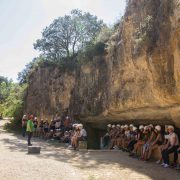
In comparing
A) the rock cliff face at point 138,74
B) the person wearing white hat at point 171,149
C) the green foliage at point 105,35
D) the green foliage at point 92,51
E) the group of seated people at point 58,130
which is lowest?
the person wearing white hat at point 171,149

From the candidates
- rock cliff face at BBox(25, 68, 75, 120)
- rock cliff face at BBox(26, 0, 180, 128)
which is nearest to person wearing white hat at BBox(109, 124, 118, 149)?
rock cliff face at BBox(26, 0, 180, 128)

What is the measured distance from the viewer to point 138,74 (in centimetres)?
1489

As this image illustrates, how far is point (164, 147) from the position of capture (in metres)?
11.7

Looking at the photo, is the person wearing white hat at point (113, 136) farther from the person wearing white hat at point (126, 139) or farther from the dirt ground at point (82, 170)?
the dirt ground at point (82, 170)

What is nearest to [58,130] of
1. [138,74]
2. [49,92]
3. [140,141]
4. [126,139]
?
[49,92]

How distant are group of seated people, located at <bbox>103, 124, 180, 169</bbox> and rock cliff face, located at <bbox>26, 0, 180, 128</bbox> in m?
1.03

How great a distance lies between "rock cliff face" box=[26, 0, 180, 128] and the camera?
12.0 metres

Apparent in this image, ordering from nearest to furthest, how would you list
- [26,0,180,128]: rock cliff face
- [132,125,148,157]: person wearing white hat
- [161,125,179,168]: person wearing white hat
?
[161,125,179,168]: person wearing white hat, [26,0,180,128]: rock cliff face, [132,125,148,157]: person wearing white hat

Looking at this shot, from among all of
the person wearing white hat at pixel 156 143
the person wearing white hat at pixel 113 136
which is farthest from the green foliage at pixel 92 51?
the person wearing white hat at pixel 156 143

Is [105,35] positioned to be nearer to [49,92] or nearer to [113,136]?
[113,136]

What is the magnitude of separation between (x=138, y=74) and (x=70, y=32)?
15159 mm

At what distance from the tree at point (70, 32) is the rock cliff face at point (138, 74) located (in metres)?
4.93

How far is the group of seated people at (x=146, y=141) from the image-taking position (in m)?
11.5

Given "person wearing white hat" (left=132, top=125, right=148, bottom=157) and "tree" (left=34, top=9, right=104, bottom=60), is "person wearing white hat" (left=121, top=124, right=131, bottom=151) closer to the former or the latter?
"person wearing white hat" (left=132, top=125, right=148, bottom=157)
